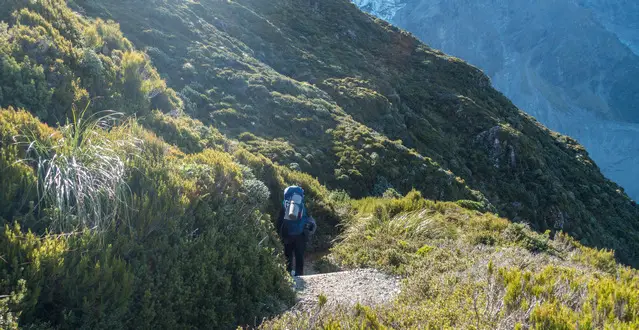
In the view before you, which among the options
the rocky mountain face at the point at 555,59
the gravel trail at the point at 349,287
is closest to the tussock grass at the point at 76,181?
the gravel trail at the point at 349,287

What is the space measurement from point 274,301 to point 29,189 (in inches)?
107

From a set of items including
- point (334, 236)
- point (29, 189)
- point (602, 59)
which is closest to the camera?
point (29, 189)

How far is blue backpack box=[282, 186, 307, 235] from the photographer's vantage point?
21.6 ft

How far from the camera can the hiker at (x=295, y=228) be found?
663 centimetres

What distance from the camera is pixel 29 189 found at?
149 inches

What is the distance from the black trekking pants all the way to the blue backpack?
12 cm

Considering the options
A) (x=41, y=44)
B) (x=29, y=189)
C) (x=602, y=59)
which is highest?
(x=602, y=59)

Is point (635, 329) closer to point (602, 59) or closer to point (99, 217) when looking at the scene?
point (99, 217)

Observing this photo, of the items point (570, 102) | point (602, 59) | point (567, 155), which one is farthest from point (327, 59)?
point (602, 59)

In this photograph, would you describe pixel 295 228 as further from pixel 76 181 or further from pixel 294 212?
pixel 76 181

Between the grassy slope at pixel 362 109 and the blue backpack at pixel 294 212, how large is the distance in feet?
18.0

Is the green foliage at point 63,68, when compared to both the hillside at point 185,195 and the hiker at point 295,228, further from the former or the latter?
the hiker at point 295,228

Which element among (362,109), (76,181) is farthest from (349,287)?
(362,109)

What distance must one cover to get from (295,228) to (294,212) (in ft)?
0.96
